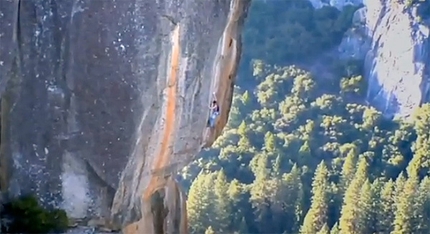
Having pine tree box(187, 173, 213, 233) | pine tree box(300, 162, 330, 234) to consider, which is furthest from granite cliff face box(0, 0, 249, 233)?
pine tree box(300, 162, 330, 234)

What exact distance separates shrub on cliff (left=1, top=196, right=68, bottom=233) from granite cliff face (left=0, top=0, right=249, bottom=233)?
59 mm

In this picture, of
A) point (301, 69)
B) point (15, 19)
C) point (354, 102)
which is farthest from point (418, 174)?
point (15, 19)

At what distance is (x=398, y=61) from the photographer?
10.3 metres

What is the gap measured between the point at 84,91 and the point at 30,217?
63cm

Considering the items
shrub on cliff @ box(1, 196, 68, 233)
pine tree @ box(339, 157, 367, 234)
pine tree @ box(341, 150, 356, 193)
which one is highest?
pine tree @ box(341, 150, 356, 193)

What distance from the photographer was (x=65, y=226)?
3898mm

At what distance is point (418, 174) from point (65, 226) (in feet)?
23.6

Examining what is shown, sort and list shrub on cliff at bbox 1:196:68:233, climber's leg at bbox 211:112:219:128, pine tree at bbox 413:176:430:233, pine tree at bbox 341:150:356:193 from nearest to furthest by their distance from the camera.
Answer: shrub on cliff at bbox 1:196:68:233
climber's leg at bbox 211:112:219:128
pine tree at bbox 413:176:430:233
pine tree at bbox 341:150:356:193

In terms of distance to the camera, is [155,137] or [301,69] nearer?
[155,137]

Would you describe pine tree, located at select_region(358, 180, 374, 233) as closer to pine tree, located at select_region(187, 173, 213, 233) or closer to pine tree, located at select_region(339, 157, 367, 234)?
pine tree, located at select_region(339, 157, 367, 234)

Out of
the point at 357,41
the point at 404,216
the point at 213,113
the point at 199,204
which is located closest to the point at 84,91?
the point at 213,113

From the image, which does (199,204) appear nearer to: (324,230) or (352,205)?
(324,230)

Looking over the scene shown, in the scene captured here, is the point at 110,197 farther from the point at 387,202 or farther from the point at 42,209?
the point at 387,202

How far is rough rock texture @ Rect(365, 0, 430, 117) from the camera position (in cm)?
1026
